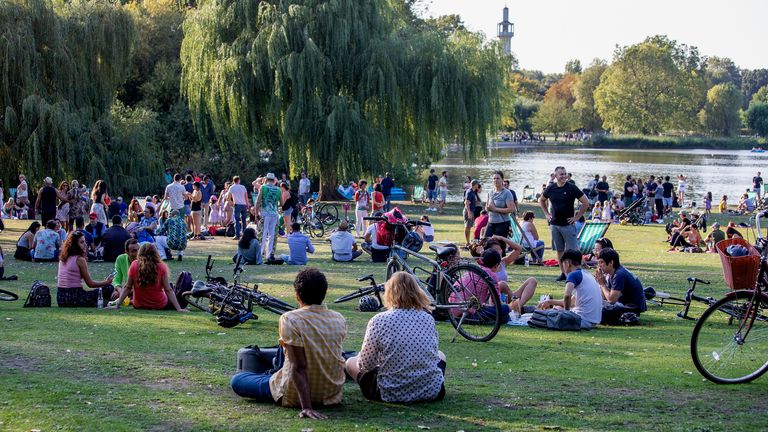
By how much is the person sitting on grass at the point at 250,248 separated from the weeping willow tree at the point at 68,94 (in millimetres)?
14292

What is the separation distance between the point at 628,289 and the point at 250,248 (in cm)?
795

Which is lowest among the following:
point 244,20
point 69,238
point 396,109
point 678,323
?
point 678,323

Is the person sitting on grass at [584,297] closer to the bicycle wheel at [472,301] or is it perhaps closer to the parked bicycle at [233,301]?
the bicycle wheel at [472,301]

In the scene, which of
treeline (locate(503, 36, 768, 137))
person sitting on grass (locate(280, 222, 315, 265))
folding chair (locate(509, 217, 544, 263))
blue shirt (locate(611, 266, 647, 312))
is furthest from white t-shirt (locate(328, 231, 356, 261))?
treeline (locate(503, 36, 768, 137))

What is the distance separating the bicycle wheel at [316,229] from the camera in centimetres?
2388

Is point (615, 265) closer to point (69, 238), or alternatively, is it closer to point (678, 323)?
point (678, 323)

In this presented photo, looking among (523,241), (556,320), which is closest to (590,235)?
(523,241)

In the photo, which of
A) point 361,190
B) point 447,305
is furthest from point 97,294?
point 361,190

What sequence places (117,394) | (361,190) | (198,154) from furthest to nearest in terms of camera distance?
1. (198,154)
2. (361,190)
3. (117,394)

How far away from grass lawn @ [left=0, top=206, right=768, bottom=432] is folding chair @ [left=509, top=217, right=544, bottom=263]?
5.74 meters

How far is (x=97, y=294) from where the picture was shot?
11.9m

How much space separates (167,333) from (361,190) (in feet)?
46.7

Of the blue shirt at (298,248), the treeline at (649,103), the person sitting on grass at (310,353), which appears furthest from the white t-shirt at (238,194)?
the treeline at (649,103)

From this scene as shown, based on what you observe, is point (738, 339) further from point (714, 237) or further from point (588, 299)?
point (714, 237)
